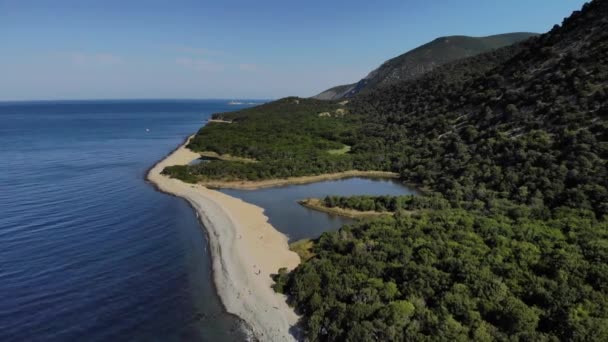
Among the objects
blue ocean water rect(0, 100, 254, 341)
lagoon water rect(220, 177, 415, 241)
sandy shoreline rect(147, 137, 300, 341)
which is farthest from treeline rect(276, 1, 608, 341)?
blue ocean water rect(0, 100, 254, 341)

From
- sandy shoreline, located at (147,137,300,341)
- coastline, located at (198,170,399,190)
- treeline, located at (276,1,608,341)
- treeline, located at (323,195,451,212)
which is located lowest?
sandy shoreline, located at (147,137,300,341)

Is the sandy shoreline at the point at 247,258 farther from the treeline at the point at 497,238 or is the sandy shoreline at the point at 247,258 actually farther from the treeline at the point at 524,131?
the treeline at the point at 524,131

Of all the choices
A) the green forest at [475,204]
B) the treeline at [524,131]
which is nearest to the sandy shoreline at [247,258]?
the green forest at [475,204]

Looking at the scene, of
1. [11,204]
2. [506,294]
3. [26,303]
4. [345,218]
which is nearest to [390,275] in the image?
[506,294]

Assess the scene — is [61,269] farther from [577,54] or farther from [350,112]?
[350,112]

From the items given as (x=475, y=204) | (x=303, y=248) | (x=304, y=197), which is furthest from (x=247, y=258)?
(x=475, y=204)

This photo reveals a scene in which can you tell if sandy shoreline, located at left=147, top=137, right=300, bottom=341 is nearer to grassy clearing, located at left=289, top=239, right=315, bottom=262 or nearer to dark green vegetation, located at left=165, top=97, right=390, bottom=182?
grassy clearing, located at left=289, top=239, right=315, bottom=262
